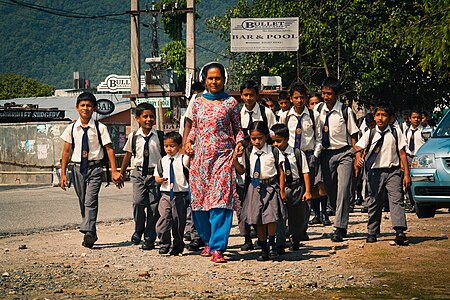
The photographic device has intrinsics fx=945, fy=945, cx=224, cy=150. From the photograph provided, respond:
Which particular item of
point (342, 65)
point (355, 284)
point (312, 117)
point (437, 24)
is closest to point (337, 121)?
point (312, 117)

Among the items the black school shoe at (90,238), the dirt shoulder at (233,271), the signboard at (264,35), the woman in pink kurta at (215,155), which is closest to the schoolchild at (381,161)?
the dirt shoulder at (233,271)

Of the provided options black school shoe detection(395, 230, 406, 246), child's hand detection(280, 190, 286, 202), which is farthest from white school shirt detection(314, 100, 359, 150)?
child's hand detection(280, 190, 286, 202)

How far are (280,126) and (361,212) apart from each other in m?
5.85

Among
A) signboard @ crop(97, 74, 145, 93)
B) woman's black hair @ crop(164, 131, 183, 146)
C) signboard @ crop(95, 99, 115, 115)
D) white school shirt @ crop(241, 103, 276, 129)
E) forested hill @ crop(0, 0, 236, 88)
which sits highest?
forested hill @ crop(0, 0, 236, 88)

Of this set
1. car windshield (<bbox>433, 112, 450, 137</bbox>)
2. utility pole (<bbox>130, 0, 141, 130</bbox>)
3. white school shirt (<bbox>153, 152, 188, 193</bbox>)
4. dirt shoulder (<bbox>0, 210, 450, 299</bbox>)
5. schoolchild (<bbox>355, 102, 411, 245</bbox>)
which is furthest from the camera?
utility pole (<bbox>130, 0, 141, 130</bbox>)

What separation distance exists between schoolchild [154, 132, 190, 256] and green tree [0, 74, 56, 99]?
84.0 m

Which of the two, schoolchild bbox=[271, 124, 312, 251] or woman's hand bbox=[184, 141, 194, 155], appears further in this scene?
schoolchild bbox=[271, 124, 312, 251]

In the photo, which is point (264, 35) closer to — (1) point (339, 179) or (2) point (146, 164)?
(1) point (339, 179)

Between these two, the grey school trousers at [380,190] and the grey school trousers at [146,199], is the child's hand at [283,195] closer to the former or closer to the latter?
the grey school trousers at [380,190]

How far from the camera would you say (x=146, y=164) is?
11.5 meters

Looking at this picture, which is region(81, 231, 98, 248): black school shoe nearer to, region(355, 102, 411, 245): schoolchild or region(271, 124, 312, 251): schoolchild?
region(271, 124, 312, 251): schoolchild

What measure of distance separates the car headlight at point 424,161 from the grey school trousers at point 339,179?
1.72 metres

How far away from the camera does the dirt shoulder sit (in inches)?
310

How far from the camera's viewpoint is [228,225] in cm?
999
